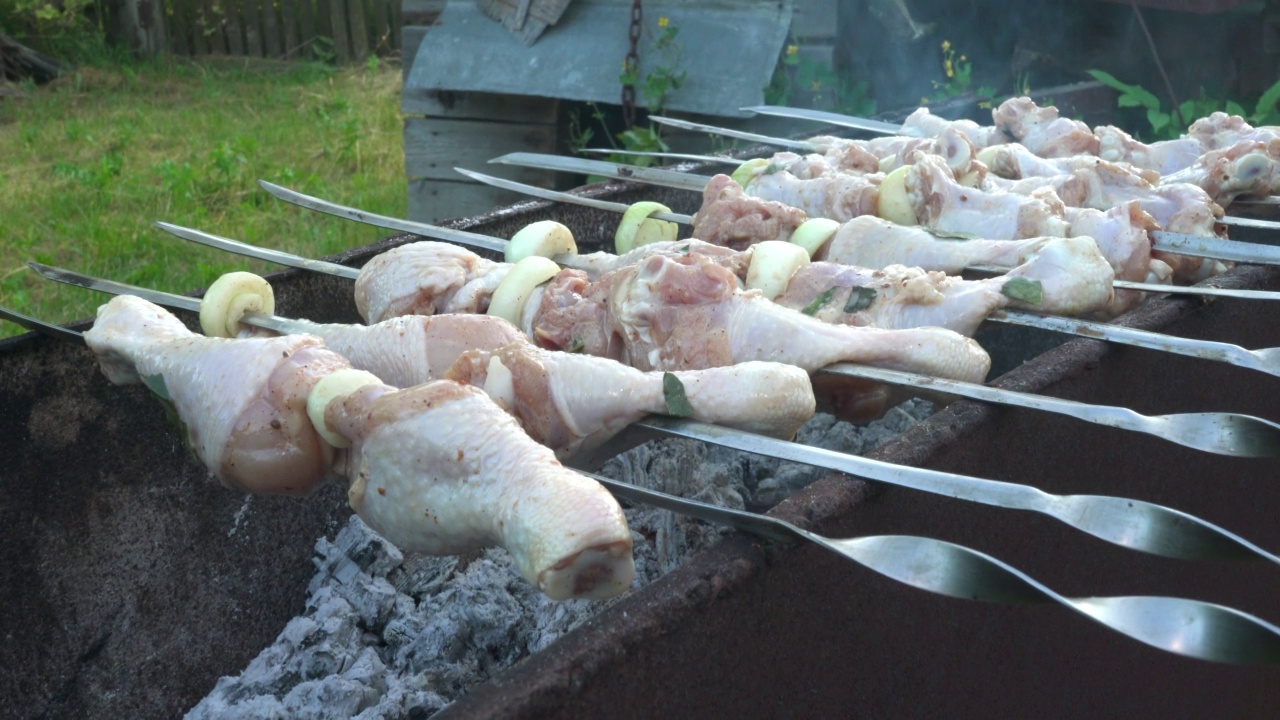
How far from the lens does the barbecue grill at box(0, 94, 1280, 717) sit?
1308 millimetres

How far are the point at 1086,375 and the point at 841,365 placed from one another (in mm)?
429

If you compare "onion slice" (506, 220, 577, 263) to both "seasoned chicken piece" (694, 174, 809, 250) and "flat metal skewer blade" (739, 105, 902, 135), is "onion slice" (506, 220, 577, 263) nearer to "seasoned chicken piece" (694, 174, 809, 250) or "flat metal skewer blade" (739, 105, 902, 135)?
"seasoned chicken piece" (694, 174, 809, 250)

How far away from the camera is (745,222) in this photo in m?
2.71

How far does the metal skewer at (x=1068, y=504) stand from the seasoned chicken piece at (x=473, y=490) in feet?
0.93

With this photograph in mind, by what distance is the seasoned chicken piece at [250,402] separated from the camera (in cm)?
170

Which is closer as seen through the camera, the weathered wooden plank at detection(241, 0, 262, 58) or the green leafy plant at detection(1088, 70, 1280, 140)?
the green leafy plant at detection(1088, 70, 1280, 140)

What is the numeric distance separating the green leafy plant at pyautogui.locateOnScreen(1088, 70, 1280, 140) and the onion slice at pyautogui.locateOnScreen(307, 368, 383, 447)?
478 centimetres

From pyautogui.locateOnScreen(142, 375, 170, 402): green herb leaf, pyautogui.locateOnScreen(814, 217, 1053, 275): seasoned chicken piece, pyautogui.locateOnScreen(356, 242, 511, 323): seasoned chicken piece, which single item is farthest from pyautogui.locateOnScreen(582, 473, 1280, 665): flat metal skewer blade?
pyautogui.locateOnScreen(814, 217, 1053, 275): seasoned chicken piece

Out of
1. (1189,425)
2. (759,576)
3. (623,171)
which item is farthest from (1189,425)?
(623,171)

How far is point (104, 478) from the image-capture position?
2283 millimetres

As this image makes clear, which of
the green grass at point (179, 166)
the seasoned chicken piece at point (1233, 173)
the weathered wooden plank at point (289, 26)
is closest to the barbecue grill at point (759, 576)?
the seasoned chicken piece at point (1233, 173)

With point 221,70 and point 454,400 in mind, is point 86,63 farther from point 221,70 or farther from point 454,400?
point 454,400

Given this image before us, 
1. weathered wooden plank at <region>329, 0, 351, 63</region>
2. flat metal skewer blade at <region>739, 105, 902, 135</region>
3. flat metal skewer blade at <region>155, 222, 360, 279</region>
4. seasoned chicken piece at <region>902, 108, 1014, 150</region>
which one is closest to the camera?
flat metal skewer blade at <region>155, 222, 360, 279</region>

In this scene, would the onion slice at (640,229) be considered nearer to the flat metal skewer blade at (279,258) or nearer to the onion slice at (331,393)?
the flat metal skewer blade at (279,258)
